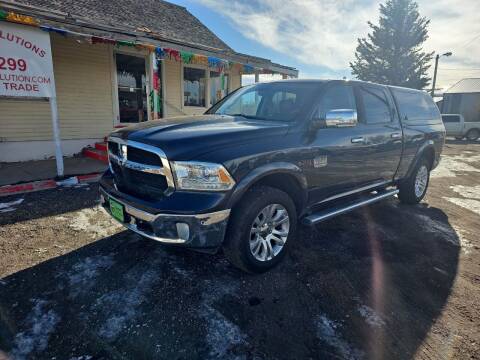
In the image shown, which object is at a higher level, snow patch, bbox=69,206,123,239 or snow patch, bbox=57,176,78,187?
snow patch, bbox=57,176,78,187

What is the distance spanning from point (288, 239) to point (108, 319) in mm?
1839

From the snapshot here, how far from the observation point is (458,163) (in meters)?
11.2

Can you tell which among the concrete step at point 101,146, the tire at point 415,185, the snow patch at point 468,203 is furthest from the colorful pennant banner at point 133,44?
the snow patch at point 468,203

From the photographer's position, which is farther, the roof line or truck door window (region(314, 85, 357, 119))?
the roof line

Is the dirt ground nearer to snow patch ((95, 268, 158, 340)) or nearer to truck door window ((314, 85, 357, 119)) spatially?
snow patch ((95, 268, 158, 340))

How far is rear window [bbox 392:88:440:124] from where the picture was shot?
5.05 meters

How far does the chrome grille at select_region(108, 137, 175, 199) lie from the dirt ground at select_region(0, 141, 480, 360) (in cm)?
87

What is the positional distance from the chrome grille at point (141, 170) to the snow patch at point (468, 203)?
5607 mm

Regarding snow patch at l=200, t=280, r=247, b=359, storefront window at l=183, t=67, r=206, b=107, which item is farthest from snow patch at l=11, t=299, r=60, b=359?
storefront window at l=183, t=67, r=206, b=107

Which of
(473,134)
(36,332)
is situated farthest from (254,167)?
(473,134)

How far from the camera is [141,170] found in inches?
112

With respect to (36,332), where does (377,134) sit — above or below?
above

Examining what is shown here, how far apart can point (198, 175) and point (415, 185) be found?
462cm

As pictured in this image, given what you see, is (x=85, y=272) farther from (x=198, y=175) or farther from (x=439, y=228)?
(x=439, y=228)
